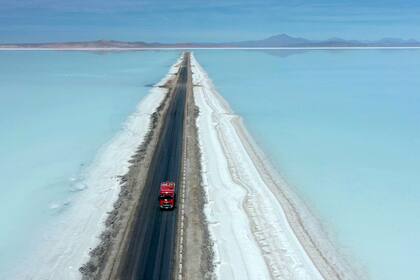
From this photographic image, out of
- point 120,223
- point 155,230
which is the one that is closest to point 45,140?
point 120,223

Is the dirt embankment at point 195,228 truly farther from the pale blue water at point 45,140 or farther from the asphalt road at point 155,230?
the pale blue water at point 45,140

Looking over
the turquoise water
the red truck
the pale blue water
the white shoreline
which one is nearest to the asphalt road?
the red truck

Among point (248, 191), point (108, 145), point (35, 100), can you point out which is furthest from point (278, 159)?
point (35, 100)

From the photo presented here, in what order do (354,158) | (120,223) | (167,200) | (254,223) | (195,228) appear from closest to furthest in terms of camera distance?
(195,228)
(120,223)
(254,223)
(167,200)
(354,158)

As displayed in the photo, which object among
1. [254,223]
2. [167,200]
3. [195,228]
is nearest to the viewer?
[195,228]

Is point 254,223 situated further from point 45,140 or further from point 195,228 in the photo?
point 45,140

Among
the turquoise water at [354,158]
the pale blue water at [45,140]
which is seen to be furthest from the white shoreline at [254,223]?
the pale blue water at [45,140]

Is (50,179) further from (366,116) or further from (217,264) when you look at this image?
(366,116)
